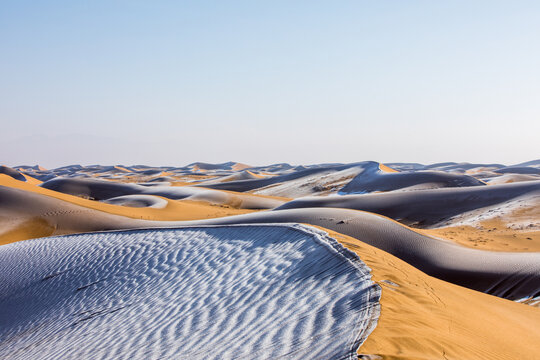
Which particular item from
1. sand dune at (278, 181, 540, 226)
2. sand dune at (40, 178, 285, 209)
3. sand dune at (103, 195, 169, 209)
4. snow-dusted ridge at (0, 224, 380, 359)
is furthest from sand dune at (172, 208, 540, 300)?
sand dune at (40, 178, 285, 209)

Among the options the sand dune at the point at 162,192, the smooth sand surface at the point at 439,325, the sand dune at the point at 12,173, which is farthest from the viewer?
the sand dune at the point at 12,173

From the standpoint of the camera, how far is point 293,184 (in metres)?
45.6

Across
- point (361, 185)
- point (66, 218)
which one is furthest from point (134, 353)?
point (361, 185)

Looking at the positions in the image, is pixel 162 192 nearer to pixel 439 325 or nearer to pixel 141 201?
pixel 141 201

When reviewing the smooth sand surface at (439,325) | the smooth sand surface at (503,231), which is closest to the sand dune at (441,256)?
the smooth sand surface at (503,231)

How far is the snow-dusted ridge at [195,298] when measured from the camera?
4.20 metres

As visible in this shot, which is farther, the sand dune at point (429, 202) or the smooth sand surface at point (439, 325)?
the sand dune at point (429, 202)

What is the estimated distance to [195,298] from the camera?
6.34 meters

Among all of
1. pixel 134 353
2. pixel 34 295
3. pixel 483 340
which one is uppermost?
pixel 483 340

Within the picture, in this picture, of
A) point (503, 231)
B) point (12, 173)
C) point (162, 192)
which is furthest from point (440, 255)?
point (12, 173)

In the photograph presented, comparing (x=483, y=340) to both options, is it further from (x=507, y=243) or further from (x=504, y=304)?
(x=507, y=243)

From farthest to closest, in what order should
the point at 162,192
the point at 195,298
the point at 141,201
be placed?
1. the point at 162,192
2. the point at 141,201
3. the point at 195,298

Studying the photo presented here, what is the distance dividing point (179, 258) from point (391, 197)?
16.5m

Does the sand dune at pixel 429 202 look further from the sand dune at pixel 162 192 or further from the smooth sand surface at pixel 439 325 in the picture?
the smooth sand surface at pixel 439 325
